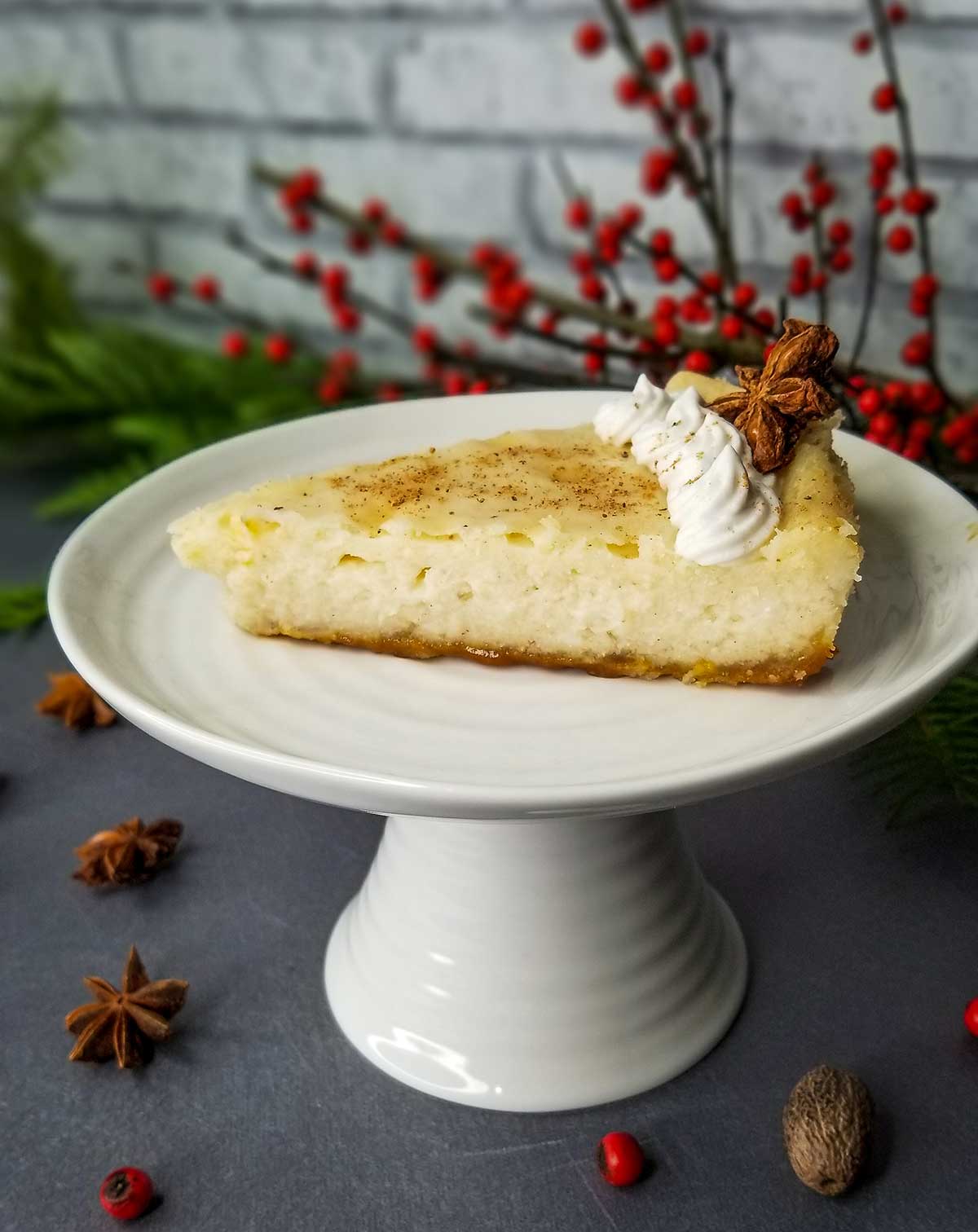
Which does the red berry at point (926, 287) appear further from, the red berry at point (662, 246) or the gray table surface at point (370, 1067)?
the gray table surface at point (370, 1067)

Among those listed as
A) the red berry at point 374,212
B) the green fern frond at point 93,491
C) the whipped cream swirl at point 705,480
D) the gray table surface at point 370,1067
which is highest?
the whipped cream swirl at point 705,480

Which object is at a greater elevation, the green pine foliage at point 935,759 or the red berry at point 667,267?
the red berry at point 667,267

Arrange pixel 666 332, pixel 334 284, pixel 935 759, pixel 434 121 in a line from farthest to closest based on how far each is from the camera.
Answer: pixel 434 121 < pixel 334 284 < pixel 666 332 < pixel 935 759

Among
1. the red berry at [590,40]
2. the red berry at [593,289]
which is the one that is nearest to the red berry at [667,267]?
the red berry at [593,289]

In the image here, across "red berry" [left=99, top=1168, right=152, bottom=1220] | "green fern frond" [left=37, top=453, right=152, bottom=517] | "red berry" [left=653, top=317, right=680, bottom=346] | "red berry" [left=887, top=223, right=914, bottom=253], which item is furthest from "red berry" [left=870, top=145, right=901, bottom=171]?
"red berry" [left=99, top=1168, right=152, bottom=1220]

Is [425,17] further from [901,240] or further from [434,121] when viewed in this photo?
[901,240]

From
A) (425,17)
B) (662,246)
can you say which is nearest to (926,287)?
(662,246)

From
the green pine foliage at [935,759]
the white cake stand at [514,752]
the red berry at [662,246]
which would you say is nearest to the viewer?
Answer: the white cake stand at [514,752]
